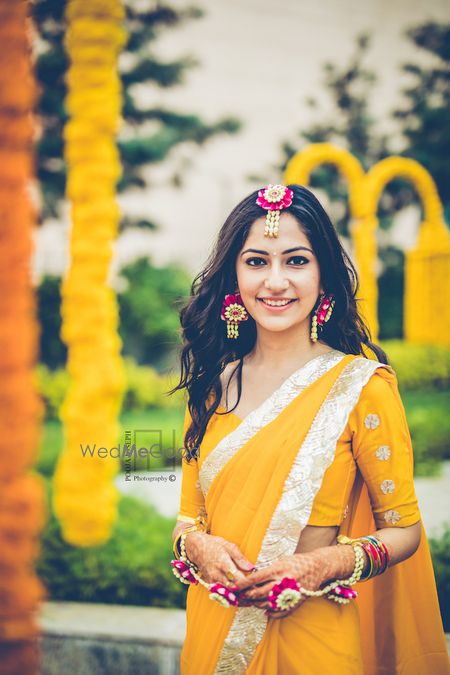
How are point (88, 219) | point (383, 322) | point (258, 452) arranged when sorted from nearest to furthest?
point (258, 452) < point (88, 219) < point (383, 322)

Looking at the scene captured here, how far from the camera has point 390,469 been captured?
1.33 meters

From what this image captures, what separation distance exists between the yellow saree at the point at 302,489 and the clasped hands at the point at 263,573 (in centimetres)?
4

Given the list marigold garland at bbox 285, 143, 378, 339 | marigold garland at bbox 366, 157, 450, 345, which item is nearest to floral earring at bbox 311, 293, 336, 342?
marigold garland at bbox 285, 143, 378, 339

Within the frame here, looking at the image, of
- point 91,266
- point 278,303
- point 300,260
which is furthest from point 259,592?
point 91,266

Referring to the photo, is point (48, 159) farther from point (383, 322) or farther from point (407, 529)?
point (407, 529)

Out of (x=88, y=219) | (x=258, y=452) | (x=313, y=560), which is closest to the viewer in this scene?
(x=313, y=560)

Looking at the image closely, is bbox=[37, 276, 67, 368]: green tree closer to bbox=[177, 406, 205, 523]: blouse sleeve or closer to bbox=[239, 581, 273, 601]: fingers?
bbox=[177, 406, 205, 523]: blouse sleeve

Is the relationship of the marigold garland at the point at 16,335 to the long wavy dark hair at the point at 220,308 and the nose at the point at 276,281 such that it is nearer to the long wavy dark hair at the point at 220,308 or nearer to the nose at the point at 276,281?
the long wavy dark hair at the point at 220,308

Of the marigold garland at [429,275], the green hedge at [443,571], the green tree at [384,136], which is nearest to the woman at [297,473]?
the green hedge at [443,571]

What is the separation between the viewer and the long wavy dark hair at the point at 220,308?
147 cm

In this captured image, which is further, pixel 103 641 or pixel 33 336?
pixel 33 336

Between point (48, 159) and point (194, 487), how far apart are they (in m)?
9.49

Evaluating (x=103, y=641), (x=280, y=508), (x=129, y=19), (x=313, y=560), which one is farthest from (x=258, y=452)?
(x=129, y=19)

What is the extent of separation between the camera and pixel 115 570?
316cm
